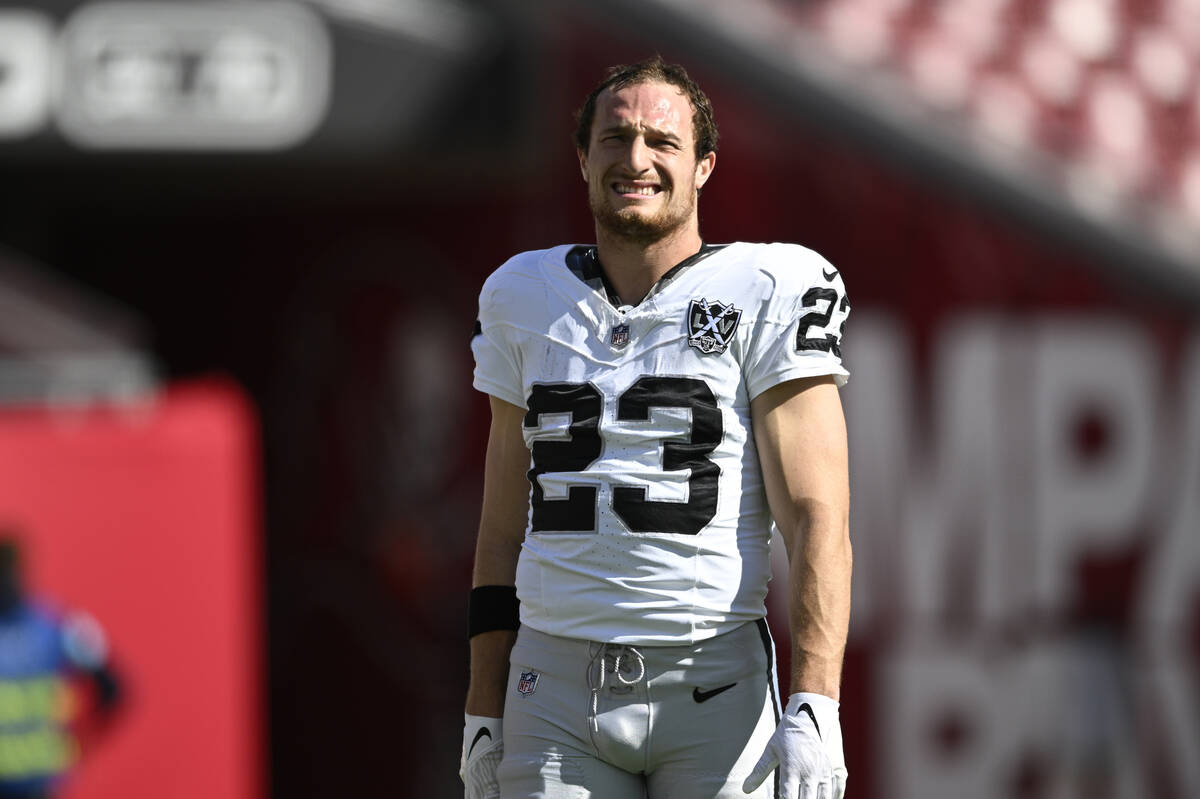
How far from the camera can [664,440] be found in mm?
2551

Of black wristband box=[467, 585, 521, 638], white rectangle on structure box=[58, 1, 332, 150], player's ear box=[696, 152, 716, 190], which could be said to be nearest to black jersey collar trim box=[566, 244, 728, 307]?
player's ear box=[696, 152, 716, 190]

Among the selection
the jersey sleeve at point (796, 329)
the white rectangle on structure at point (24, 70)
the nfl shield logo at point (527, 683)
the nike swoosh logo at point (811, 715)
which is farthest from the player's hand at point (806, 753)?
the white rectangle on structure at point (24, 70)

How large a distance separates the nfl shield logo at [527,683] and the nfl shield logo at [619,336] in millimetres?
527

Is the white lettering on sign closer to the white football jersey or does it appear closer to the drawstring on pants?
the white football jersey

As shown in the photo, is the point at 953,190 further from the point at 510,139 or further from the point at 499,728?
the point at 499,728

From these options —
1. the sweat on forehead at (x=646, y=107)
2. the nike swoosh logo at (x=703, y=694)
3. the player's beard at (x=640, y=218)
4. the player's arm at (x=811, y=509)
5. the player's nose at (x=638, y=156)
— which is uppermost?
the sweat on forehead at (x=646, y=107)

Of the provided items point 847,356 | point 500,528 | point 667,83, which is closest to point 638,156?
point 667,83

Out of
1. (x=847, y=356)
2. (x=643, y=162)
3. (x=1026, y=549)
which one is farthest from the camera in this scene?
(x=847, y=356)

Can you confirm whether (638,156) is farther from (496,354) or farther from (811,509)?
(811,509)

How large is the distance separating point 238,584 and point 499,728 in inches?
174

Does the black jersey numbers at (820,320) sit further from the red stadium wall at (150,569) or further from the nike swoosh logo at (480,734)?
the red stadium wall at (150,569)

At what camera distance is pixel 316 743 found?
8.55m

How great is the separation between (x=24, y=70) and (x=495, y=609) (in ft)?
18.6

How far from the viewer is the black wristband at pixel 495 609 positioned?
9.07 feet
